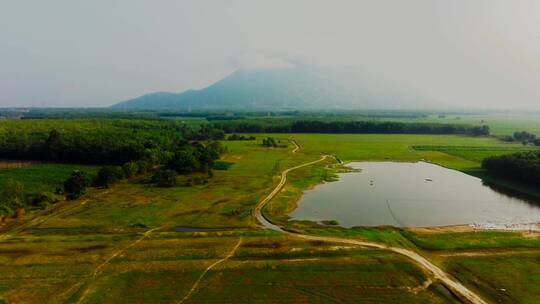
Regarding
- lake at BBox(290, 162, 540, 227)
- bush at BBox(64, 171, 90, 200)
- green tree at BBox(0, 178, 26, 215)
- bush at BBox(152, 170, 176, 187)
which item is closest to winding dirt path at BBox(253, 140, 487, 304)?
lake at BBox(290, 162, 540, 227)

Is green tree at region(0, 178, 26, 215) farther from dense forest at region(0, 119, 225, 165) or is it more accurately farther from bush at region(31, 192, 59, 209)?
dense forest at region(0, 119, 225, 165)

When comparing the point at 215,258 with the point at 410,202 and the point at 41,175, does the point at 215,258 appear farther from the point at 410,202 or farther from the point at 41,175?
the point at 41,175

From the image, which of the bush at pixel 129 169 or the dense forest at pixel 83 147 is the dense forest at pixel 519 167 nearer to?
the dense forest at pixel 83 147

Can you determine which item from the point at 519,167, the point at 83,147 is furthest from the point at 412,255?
the point at 83,147

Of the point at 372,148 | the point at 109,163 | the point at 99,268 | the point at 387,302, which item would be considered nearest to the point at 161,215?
the point at 99,268

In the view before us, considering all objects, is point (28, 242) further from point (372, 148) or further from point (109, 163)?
point (372, 148)

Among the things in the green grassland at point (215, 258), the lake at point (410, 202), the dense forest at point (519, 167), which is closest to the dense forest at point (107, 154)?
the green grassland at point (215, 258)
